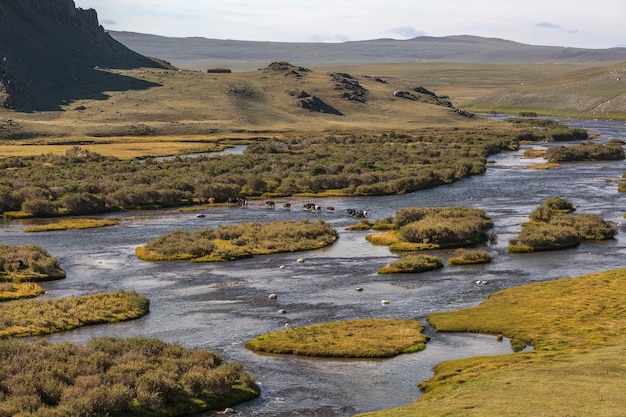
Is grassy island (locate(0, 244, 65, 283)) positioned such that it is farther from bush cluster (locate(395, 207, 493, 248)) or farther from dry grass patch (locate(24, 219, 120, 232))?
bush cluster (locate(395, 207, 493, 248))

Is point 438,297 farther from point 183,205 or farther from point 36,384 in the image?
point 183,205

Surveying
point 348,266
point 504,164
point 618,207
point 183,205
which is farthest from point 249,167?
point 348,266

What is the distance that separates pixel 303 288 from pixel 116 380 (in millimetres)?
25595

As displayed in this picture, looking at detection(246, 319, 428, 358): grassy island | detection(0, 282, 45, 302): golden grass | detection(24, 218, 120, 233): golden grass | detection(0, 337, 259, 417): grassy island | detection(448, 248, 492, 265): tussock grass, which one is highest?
detection(0, 337, 259, 417): grassy island

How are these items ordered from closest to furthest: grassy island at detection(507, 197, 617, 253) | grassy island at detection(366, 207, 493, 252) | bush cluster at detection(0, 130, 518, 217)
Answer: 1. grassy island at detection(507, 197, 617, 253)
2. grassy island at detection(366, 207, 493, 252)
3. bush cluster at detection(0, 130, 518, 217)

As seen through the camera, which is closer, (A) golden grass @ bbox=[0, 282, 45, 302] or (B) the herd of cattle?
(A) golden grass @ bbox=[0, 282, 45, 302]

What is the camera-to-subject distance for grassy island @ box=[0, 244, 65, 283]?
6821 centimetres

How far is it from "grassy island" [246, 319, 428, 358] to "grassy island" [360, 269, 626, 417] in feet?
10.5

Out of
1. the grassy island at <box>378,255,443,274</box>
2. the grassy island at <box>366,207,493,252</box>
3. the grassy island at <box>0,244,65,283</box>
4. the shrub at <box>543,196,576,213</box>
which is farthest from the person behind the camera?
the shrub at <box>543,196,576,213</box>

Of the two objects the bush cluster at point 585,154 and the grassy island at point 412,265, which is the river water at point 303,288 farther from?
the bush cluster at point 585,154

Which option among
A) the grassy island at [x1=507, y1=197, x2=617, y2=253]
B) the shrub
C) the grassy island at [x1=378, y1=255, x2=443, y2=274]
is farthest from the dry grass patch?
the shrub

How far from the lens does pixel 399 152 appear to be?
158250 millimetres

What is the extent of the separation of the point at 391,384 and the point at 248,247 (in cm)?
3700

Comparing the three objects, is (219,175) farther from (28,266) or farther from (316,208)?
(28,266)
